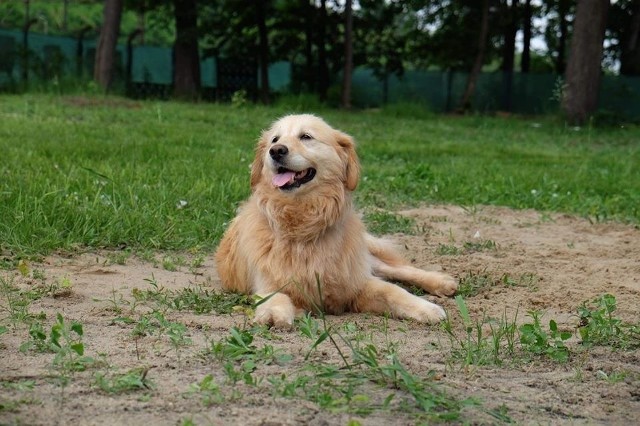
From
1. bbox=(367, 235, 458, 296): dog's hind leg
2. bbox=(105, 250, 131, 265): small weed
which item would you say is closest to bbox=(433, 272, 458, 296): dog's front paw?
bbox=(367, 235, 458, 296): dog's hind leg

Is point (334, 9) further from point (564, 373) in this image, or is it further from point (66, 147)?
point (564, 373)

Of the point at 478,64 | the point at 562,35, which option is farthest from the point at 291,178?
the point at 562,35

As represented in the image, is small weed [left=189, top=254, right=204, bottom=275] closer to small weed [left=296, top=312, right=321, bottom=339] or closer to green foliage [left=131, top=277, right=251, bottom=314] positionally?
green foliage [left=131, top=277, right=251, bottom=314]

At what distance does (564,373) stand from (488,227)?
3.95 meters

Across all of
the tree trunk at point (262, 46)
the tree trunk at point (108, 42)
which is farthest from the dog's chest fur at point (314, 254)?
the tree trunk at point (262, 46)

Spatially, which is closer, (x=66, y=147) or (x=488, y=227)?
(x=488, y=227)

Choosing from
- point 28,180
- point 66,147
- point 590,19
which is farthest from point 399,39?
point 28,180

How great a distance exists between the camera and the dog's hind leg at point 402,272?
5.24 m

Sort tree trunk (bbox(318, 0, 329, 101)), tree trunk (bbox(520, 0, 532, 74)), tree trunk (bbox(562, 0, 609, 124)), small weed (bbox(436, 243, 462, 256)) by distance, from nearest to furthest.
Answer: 1. small weed (bbox(436, 243, 462, 256))
2. tree trunk (bbox(562, 0, 609, 124))
3. tree trunk (bbox(318, 0, 329, 101))
4. tree trunk (bbox(520, 0, 532, 74))

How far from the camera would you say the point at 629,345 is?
3818mm

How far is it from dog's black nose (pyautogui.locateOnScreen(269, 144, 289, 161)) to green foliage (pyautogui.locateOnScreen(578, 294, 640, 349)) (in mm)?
1703

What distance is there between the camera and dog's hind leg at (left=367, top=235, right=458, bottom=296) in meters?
5.24

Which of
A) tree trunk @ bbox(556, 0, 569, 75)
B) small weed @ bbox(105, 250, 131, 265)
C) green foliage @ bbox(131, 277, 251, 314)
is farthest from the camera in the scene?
tree trunk @ bbox(556, 0, 569, 75)

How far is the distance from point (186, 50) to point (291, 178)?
66.9 feet
